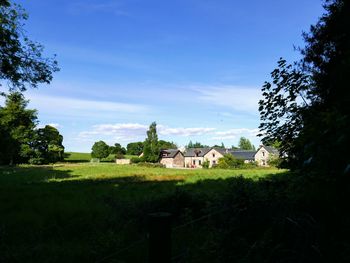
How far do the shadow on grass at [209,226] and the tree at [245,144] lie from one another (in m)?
144

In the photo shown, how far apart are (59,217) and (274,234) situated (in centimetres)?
836

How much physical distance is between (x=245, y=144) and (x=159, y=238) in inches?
6115

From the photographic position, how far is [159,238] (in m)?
2.60

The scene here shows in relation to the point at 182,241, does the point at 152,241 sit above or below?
above

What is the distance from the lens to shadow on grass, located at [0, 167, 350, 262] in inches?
127

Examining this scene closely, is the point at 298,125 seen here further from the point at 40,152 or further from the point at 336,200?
the point at 40,152

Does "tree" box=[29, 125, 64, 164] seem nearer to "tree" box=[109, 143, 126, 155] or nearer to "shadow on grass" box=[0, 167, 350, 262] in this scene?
"tree" box=[109, 143, 126, 155]

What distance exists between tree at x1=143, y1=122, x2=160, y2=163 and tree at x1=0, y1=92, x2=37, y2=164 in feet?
99.1

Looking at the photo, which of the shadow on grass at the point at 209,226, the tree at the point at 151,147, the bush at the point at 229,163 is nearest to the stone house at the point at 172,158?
the tree at the point at 151,147

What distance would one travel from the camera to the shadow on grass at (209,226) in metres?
3.23

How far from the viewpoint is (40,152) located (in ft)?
231

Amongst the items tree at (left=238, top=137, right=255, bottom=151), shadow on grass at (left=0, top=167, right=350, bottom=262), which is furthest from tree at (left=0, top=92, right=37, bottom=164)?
tree at (left=238, top=137, right=255, bottom=151)

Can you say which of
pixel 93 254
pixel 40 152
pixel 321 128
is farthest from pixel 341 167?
pixel 40 152

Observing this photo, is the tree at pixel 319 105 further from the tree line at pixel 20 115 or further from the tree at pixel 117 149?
the tree at pixel 117 149
